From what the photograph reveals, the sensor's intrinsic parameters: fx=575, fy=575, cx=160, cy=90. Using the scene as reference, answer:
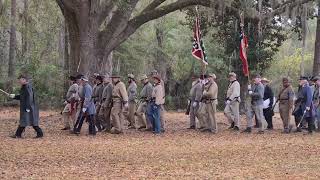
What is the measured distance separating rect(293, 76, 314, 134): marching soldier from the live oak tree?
14.9 feet

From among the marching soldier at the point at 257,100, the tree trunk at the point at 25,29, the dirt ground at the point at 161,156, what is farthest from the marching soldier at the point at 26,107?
the tree trunk at the point at 25,29

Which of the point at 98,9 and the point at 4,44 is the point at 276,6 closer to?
the point at 98,9

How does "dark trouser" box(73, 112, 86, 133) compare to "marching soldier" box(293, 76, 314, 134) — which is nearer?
"dark trouser" box(73, 112, 86, 133)

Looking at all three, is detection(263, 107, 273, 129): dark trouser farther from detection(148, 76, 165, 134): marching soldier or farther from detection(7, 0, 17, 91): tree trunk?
detection(7, 0, 17, 91): tree trunk

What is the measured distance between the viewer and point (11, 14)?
3381 cm

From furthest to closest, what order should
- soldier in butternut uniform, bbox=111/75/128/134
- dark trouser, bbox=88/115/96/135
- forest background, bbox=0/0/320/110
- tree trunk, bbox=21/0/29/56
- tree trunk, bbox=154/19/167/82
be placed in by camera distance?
tree trunk, bbox=154/19/167/82 → tree trunk, bbox=21/0/29/56 → forest background, bbox=0/0/320/110 → soldier in butternut uniform, bbox=111/75/128/134 → dark trouser, bbox=88/115/96/135

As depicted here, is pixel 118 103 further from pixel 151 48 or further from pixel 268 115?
pixel 151 48

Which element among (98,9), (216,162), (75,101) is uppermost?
(98,9)

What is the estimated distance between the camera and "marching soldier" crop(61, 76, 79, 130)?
17375 mm

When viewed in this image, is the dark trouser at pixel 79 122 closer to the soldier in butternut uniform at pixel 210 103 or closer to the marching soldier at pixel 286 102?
the soldier in butternut uniform at pixel 210 103

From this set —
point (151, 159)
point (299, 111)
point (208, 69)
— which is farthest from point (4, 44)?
point (151, 159)

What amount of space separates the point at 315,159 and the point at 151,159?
3411 mm

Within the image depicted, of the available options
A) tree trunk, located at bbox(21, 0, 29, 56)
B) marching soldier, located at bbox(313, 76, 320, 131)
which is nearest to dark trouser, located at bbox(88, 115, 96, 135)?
marching soldier, located at bbox(313, 76, 320, 131)

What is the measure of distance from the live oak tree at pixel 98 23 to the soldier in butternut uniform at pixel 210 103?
13.2ft
